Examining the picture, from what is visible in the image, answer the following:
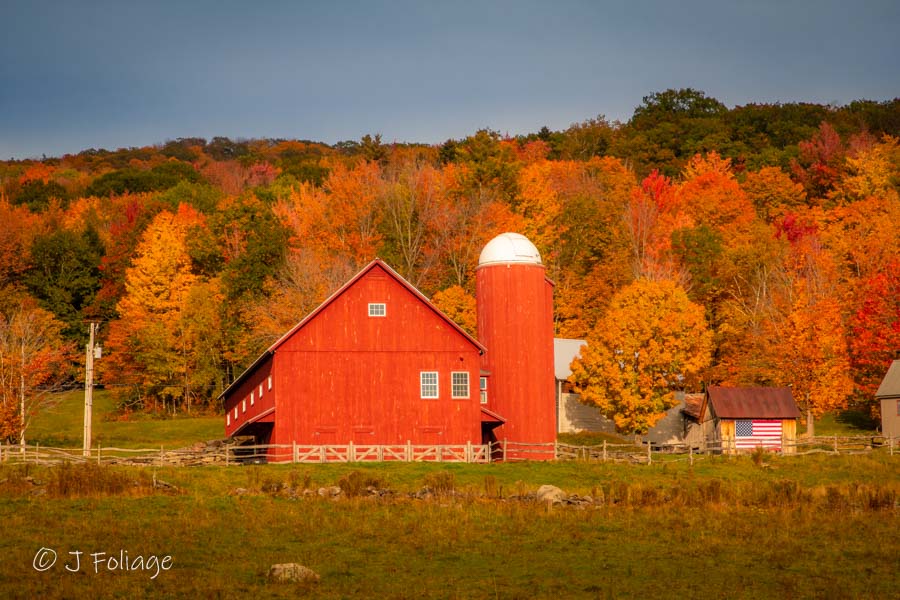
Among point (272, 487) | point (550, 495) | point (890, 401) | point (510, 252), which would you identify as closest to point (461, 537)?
point (550, 495)

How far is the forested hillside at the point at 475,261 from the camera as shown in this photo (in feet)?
208

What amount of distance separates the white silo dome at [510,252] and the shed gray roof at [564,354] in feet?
46.5

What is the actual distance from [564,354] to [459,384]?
70.4ft

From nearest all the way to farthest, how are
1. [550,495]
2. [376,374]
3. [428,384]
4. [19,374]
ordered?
[550,495] → [376,374] → [428,384] → [19,374]

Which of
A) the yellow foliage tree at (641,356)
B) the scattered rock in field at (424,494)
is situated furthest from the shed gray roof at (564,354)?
the scattered rock in field at (424,494)

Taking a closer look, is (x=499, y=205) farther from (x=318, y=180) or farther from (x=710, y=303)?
(x=318, y=180)

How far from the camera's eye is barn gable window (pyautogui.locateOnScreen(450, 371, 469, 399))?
47.6 m

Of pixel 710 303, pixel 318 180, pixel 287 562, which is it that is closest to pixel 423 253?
pixel 710 303

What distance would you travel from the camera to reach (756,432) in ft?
195

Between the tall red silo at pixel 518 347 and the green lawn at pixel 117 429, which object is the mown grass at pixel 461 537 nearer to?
the tall red silo at pixel 518 347

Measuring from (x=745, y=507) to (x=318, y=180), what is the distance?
88414 mm

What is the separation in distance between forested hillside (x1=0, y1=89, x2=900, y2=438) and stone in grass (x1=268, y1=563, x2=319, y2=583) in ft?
112

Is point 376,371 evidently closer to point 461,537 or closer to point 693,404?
point 461,537

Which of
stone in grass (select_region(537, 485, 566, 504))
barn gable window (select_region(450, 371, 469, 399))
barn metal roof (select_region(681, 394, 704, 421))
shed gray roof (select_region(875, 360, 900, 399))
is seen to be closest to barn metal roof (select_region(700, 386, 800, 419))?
barn metal roof (select_region(681, 394, 704, 421))
